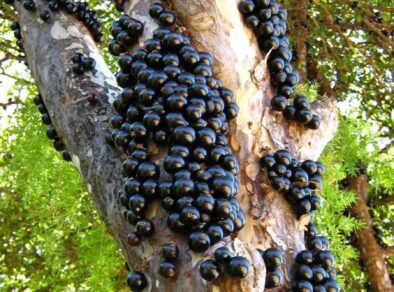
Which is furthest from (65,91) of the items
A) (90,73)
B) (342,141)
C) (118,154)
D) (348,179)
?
(348,179)

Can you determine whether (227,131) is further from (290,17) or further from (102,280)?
(290,17)

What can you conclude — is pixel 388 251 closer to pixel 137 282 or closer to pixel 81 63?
pixel 81 63

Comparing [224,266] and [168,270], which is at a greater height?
[224,266]

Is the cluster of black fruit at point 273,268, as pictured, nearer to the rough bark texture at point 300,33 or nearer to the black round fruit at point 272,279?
the black round fruit at point 272,279

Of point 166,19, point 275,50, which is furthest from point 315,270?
point 166,19

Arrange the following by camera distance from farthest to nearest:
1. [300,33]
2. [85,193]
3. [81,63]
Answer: [300,33], [85,193], [81,63]

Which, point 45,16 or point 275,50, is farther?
point 45,16

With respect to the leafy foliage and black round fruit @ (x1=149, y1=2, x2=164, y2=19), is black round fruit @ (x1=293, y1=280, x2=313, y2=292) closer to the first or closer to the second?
black round fruit @ (x1=149, y1=2, x2=164, y2=19)

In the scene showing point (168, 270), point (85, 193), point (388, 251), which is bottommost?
point (388, 251)

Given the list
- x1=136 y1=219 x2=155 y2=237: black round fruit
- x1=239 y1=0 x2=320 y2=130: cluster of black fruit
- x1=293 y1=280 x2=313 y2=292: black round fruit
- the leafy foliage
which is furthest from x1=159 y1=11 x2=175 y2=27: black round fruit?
the leafy foliage
